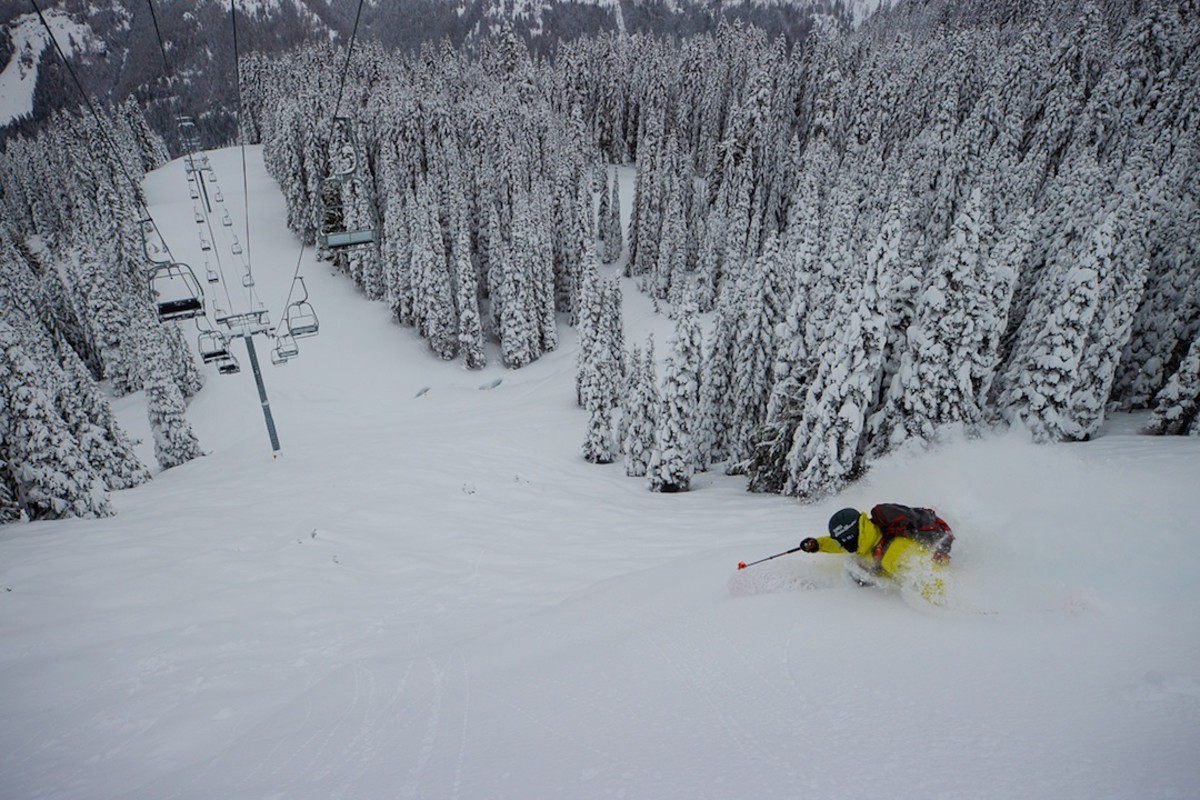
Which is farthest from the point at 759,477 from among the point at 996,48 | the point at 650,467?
the point at 996,48

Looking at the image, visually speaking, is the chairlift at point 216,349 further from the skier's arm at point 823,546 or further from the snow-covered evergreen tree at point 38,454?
the skier's arm at point 823,546

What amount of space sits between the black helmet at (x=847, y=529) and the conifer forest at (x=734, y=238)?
10097 millimetres

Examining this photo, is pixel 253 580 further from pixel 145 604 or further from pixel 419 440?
pixel 419 440

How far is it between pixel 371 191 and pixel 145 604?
76.8 metres

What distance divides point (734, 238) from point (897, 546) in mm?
58946

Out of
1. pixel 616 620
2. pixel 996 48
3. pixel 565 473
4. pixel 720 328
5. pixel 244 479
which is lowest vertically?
pixel 565 473

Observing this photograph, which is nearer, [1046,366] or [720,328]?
[1046,366]

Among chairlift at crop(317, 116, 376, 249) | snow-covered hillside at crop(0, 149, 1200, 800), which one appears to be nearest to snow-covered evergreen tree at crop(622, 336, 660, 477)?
snow-covered hillside at crop(0, 149, 1200, 800)

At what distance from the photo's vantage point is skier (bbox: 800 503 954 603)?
22.7ft

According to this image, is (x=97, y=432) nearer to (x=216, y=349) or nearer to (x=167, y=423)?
(x=167, y=423)

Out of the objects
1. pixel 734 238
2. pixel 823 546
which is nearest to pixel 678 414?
pixel 823 546

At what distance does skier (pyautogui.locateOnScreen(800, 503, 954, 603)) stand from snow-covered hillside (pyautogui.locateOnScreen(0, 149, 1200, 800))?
1.14 feet

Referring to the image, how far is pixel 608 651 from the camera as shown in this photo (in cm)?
699

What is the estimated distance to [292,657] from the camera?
845 centimetres
